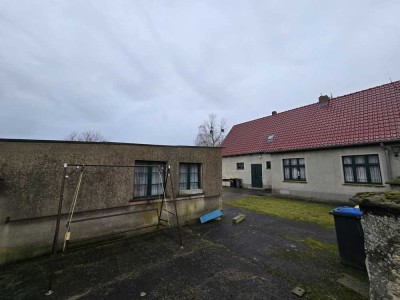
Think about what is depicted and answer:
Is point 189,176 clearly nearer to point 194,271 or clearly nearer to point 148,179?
point 148,179

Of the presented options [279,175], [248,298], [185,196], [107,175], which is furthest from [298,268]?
[279,175]

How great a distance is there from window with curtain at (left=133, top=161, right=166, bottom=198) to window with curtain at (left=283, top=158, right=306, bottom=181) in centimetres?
1034

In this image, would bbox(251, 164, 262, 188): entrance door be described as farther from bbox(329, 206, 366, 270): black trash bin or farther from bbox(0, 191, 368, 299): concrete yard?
bbox(329, 206, 366, 270): black trash bin

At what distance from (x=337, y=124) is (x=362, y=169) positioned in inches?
146

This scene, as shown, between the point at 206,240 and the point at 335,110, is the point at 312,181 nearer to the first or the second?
the point at 335,110

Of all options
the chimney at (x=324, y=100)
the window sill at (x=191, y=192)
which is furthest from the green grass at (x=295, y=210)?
the chimney at (x=324, y=100)

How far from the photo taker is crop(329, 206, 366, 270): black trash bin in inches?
172

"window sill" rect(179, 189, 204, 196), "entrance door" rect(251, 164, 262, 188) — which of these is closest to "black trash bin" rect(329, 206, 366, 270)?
"window sill" rect(179, 189, 204, 196)

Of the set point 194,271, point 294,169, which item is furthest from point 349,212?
point 294,169

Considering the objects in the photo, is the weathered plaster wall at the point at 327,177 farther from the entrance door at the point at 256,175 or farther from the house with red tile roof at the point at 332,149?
the entrance door at the point at 256,175

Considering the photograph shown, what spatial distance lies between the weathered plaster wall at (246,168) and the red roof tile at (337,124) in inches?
24.5

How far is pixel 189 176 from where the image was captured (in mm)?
8414

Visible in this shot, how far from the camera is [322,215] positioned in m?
8.92

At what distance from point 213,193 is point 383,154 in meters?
9.40
